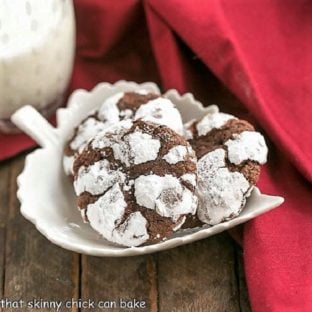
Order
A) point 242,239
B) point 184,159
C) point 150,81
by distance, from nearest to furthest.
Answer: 1. point 184,159
2. point 242,239
3. point 150,81

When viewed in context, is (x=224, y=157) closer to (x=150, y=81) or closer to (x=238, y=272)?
(x=238, y=272)

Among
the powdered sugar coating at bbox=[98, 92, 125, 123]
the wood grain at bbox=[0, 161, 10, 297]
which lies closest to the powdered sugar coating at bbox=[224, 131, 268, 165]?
the powdered sugar coating at bbox=[98, 92, 125, 123]

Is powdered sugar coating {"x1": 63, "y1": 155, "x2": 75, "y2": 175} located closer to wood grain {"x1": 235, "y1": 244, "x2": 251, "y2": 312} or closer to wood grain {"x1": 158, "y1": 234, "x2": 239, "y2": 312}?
wood grain {"x1": 158, "y1": 234, "x2": 239, "y2": 312}

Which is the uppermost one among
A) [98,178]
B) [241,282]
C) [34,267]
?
[98,178]

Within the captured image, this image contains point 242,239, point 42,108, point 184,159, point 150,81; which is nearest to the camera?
point 184,159

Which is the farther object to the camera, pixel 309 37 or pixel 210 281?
pixel 309 37

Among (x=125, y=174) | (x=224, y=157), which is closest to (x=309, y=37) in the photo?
(x=224, y=157)

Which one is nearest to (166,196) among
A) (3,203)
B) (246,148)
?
(246,148)

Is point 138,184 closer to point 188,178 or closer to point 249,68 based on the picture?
point 188,178
